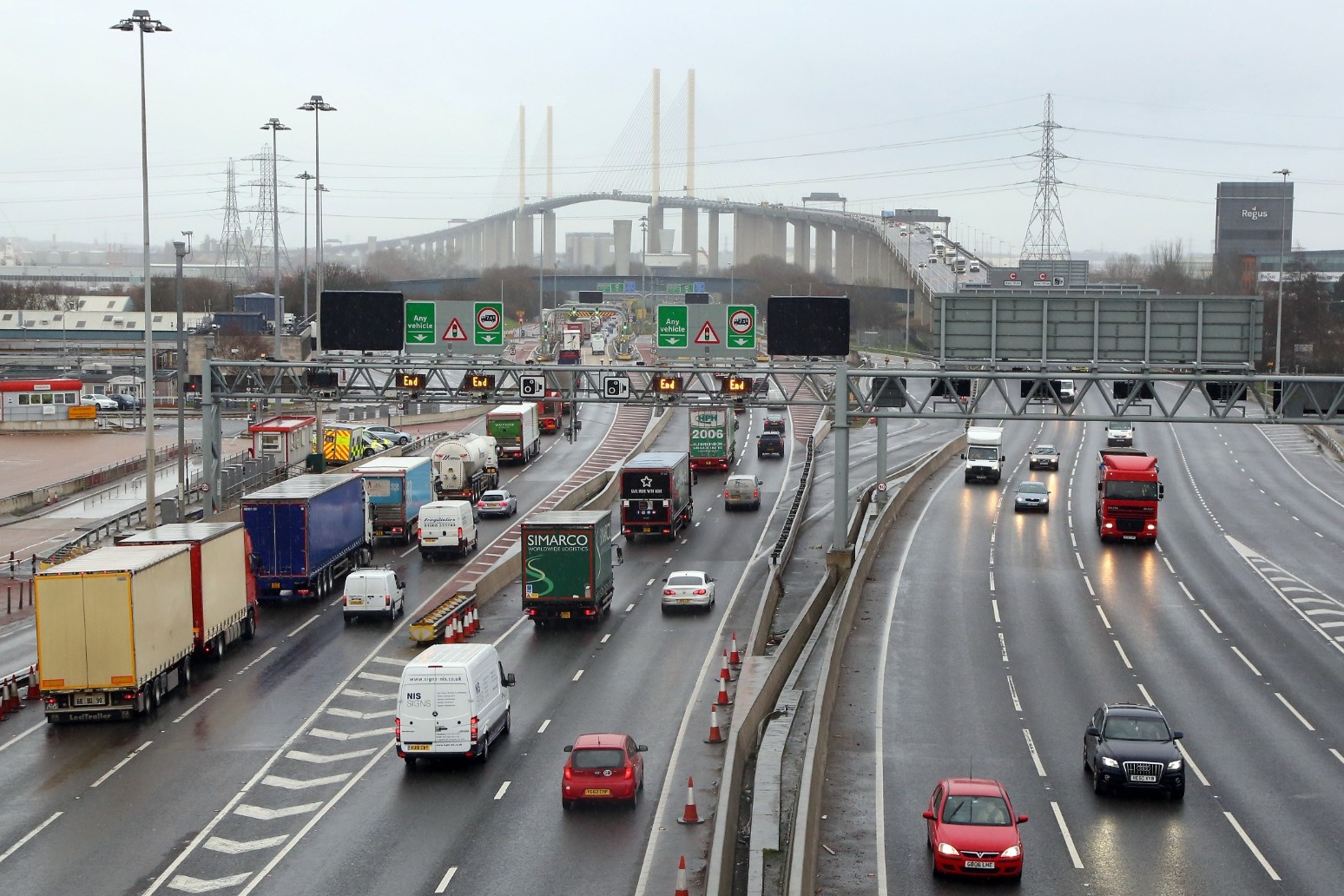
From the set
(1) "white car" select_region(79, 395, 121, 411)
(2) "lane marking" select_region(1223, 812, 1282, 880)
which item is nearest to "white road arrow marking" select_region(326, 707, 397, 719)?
(2) "lane marking" select_region(1223, 812, 1282, 880)

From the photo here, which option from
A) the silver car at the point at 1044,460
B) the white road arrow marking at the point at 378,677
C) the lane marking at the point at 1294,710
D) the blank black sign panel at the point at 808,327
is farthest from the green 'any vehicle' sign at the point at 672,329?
the silver car at the point at 1044,460

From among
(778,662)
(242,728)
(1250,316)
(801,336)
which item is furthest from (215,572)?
(1250,316)

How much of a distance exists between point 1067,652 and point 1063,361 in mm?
11507

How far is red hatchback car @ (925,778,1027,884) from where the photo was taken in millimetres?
22328

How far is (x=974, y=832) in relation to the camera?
22656mm

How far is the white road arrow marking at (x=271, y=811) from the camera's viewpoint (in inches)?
1043

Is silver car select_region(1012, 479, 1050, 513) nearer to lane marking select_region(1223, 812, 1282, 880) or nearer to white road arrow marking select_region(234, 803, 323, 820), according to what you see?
lane marking select_region(1223, 812, 1282, 880)

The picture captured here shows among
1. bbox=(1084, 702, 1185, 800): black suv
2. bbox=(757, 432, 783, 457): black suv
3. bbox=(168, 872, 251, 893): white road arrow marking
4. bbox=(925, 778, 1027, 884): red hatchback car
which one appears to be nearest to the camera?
bbox=(925, 778, 1027, 884): red hatchback car

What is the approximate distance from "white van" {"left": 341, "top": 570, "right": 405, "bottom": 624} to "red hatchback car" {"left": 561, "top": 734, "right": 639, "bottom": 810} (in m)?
18.2

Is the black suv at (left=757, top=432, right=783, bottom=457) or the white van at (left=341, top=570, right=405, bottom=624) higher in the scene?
the black suv at (left=757, top=432, right=783, bottom=457)

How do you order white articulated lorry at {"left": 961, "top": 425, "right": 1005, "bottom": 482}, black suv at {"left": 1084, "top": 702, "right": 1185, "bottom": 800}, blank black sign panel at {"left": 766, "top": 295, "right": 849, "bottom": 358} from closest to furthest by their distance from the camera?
1. black suv at {"left": 1084, "top": 702, "right": 1185, "bottom": 800}
2. blank black sign panel at {"left": 766, "top": 295, "right": 849, "bottom": 358}
3. white articulated lorry at {"left": 961, "top": 425, "right": 1005, "bottom": 482}

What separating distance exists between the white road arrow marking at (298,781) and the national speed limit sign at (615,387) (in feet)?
83.1

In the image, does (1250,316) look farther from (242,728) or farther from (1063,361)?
(242,728)

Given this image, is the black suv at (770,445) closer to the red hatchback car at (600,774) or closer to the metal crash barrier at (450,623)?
the metal crash barrier at (450,623)
